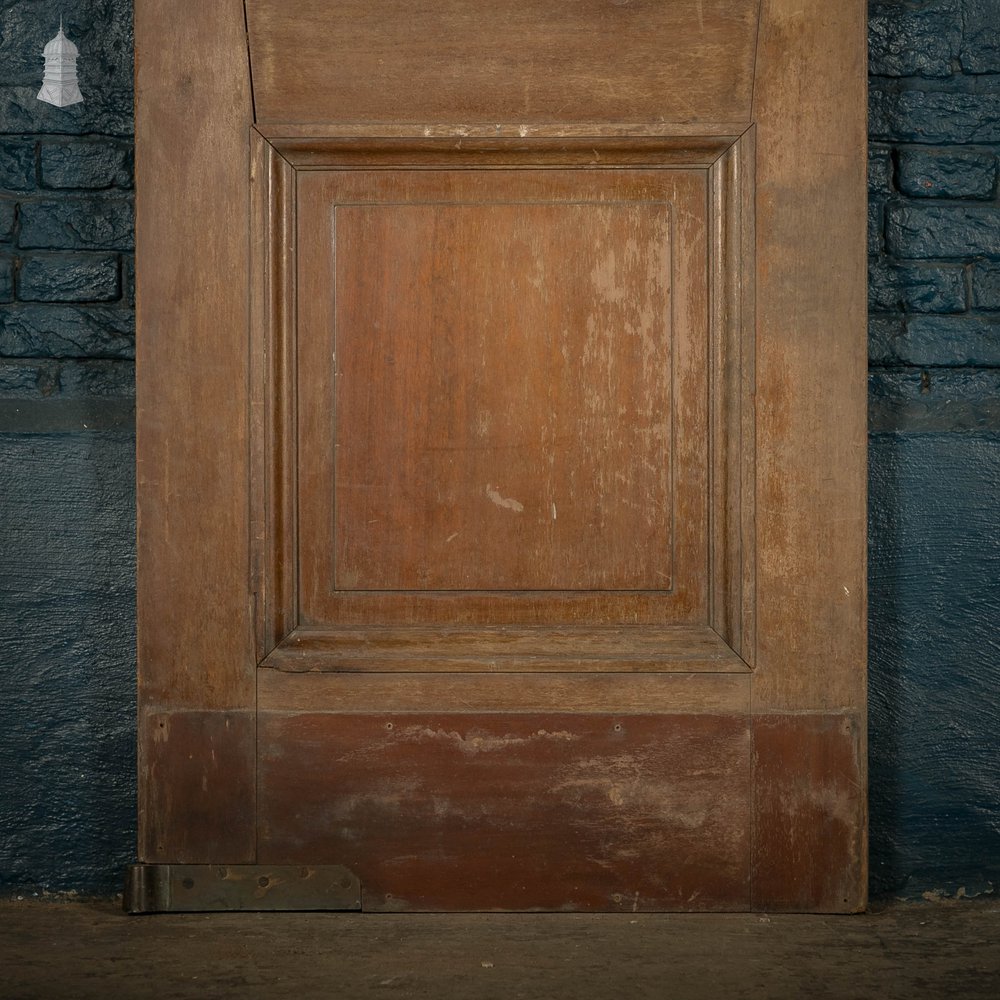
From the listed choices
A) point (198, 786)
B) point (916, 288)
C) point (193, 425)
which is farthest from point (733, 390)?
point (198, 786)

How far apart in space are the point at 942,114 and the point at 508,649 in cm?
124

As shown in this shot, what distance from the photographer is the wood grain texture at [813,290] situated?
5.97 ft

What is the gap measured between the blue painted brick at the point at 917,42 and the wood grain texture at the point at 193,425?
44.5 inches

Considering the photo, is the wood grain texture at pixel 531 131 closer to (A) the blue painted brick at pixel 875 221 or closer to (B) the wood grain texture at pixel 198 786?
(A) the blue painted brick at pixel 875 221

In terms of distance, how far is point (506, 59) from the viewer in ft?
5.96

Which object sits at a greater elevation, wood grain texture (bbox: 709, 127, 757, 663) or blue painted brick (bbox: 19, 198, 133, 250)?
blue painted brick (bbox: 19, 198, 133, 250)

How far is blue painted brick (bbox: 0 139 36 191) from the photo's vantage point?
2.00 meters

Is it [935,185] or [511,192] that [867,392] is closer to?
[935,185]

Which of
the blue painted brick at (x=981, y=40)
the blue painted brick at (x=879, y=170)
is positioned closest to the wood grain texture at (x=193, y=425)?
the blue painted brick at (x=879, y=170)

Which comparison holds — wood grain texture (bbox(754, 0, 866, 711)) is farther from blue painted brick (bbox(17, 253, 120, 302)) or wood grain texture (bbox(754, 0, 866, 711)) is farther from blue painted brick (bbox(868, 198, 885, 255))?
blue painted brick (bbox(17, 253, 120, 302))

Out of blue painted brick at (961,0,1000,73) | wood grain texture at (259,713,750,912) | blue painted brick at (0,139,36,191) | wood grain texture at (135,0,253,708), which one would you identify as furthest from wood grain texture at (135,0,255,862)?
blue painted brick at (961,0,1000,73)

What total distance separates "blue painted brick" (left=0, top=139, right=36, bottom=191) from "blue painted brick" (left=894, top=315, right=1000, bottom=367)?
63.7 inches

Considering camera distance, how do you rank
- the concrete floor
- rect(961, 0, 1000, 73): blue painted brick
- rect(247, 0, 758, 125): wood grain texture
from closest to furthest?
the concrete floor → rect(247, 0, 758, 125): wood grain texture → rect(961, 0, 1000, 73): blue painted brick

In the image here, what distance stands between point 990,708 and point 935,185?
959 millimetres
